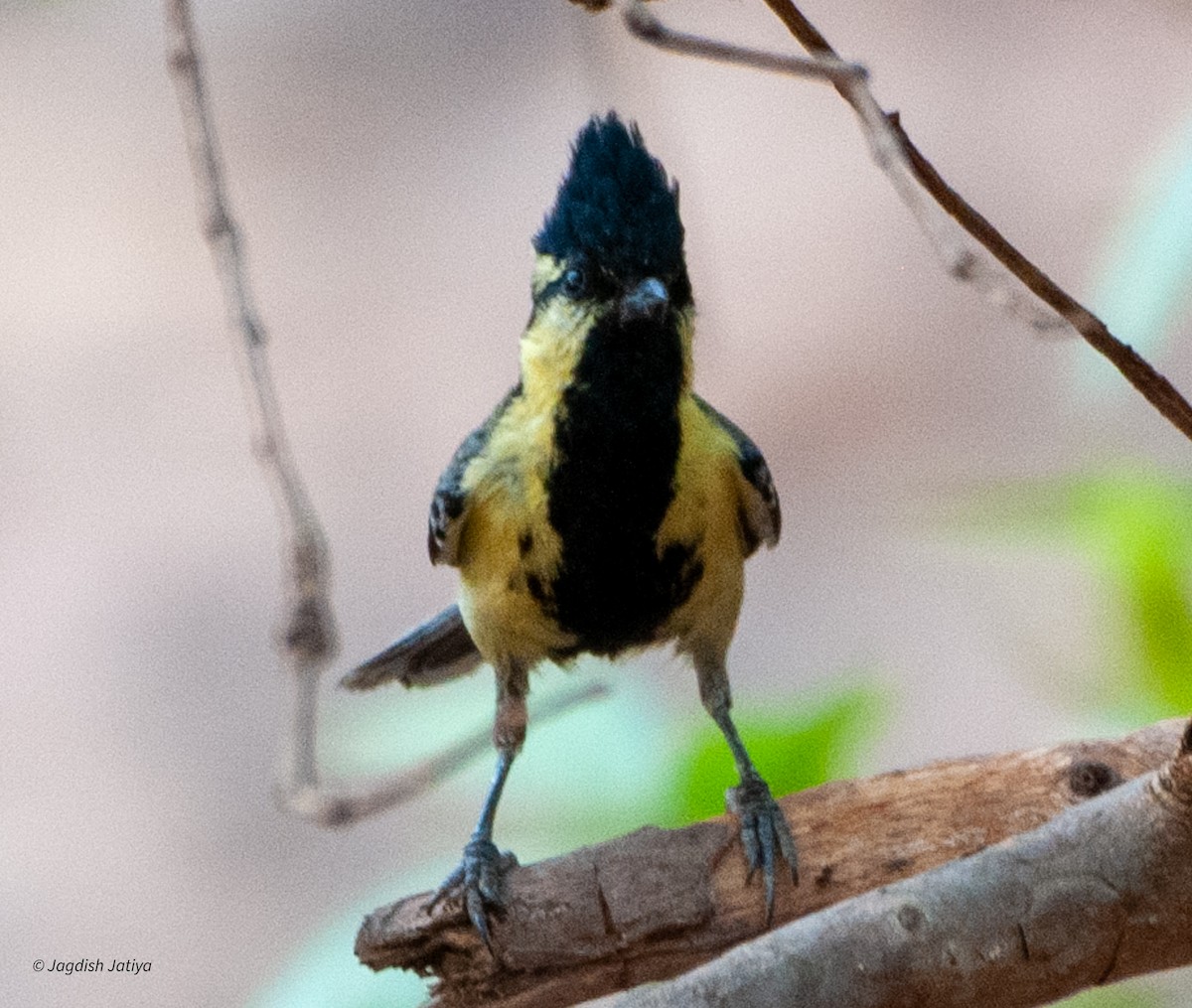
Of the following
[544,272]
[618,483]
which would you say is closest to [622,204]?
[544,272]

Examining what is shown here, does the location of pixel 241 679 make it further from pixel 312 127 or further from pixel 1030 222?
pixel 1030 222

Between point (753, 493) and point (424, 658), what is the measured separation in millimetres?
639

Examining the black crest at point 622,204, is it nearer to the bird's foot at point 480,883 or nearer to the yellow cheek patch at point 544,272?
the yellow cheek patch at point 544,272

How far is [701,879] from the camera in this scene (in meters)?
1.67

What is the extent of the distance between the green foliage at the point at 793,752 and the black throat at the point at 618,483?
206 mm

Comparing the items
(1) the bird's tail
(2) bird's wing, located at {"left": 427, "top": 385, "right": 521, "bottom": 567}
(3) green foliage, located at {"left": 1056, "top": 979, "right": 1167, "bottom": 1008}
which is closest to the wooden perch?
(3) green foliage, located at {"left": 1056, "top": 979, "right": 1167, "bottom": 1008}

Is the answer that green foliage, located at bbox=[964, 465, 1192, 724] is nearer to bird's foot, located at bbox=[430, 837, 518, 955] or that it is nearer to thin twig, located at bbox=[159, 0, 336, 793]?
bird's foot, located at bbox=[430, 837, 518, 955]

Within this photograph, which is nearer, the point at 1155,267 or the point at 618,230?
the point at 618,230

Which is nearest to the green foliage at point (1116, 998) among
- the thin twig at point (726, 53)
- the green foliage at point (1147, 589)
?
the green foliage at point (1147, 589)

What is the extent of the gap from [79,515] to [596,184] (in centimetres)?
211

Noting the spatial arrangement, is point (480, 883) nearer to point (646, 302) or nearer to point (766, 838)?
point (766, 838)

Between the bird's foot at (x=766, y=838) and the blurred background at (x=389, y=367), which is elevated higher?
the blurred background at (x=389, y=367)

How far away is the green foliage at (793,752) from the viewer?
1.75m

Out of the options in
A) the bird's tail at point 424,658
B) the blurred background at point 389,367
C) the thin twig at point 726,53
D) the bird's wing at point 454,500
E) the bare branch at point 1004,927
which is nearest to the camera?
the thin twig at point 726,53
